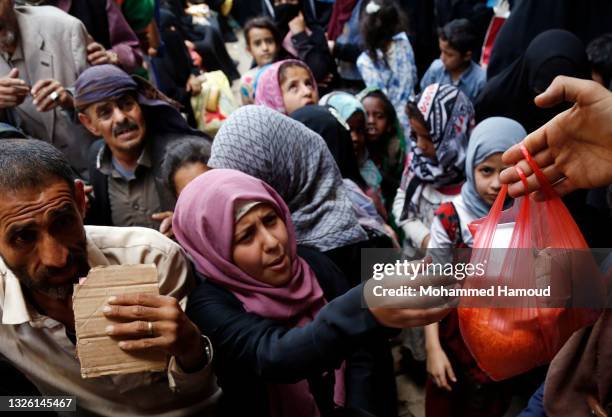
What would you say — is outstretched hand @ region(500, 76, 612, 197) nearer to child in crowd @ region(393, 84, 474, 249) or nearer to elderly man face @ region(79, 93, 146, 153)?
child in crowd @ region(393, 84, 474, 249)

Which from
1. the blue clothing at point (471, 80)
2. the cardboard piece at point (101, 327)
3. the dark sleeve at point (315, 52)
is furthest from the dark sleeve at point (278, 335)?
the dark sleeve at point (315, 52)

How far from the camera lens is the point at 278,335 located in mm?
1461

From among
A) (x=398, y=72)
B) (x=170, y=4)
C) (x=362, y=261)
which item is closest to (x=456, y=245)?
(x=362, y=261)

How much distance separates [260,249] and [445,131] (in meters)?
1.68

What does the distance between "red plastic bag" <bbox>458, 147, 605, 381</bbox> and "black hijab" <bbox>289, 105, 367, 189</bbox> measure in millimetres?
1526

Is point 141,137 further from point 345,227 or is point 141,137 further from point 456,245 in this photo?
point 456,245

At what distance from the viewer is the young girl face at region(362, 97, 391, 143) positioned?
12.8 ft

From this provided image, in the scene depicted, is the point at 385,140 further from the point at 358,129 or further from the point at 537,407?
the point at 537,407

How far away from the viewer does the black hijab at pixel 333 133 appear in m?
2.82

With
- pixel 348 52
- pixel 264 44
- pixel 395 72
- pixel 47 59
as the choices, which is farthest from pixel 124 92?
pixel 348 52

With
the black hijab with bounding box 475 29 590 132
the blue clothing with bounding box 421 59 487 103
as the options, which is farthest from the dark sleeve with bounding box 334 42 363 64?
the black hijab with bounding box 475 29 590 132

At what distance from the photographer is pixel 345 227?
88.6 inches

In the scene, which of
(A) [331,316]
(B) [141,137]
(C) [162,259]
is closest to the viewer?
(A) [331,316]

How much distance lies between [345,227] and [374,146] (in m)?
1.86
